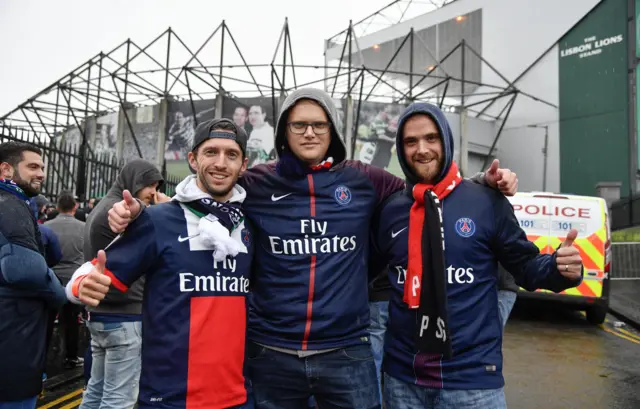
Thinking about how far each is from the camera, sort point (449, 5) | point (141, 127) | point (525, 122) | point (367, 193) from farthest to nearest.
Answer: point (449, 5)
point (525, 122)
point (141, 127)
point (367, 193)

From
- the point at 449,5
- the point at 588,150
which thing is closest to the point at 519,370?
the point at 588,150

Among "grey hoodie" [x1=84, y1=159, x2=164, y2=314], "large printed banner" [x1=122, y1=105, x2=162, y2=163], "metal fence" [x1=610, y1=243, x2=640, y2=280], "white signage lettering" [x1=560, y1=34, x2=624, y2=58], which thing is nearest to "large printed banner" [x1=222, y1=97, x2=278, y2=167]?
"large printed banner" [x1=122, y1=105, x2=162, y2=163]

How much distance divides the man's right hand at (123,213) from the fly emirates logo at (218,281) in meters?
0.32

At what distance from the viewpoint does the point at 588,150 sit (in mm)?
17922

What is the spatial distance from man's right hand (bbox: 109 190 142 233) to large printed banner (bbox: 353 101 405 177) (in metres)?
14.9

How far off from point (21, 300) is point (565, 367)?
5.90 meters

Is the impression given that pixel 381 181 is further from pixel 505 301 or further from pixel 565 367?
pixel 565 367

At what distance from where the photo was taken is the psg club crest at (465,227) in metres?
2.11

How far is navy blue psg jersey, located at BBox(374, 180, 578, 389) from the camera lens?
1981 millimetres

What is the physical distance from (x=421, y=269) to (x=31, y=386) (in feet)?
7.45

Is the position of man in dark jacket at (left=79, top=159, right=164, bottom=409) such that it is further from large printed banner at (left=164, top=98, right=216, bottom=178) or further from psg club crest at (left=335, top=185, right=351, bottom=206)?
large printed banner at (left=164, top=98, right=216, bottom=178)

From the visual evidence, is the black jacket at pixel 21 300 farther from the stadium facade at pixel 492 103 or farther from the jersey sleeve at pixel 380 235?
the stadium facade at pixel 492 103

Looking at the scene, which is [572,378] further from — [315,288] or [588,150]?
[588,150]

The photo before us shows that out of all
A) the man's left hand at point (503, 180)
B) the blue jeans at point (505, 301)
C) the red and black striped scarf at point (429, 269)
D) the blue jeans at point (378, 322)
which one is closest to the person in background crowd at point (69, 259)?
the blue jeans at point (378, 322)
